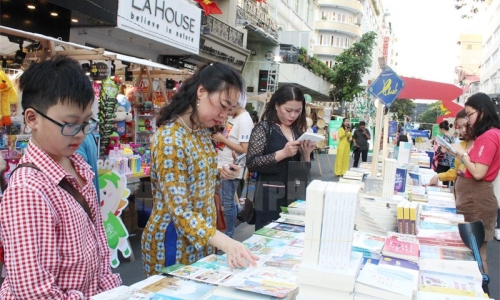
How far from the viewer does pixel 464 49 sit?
96.0m

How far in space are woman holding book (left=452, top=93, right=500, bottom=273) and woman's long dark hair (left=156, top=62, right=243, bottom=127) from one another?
232 cm

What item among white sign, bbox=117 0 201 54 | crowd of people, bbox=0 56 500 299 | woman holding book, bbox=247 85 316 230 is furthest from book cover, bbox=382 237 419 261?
white sign, bbox=117 0 201 54

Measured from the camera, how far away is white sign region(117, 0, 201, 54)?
8820 mm

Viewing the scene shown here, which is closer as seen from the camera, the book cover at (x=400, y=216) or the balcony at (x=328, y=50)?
the book cover at (x=400, y=216)

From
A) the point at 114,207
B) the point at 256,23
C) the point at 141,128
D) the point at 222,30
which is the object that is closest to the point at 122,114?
→ the point at 141,128

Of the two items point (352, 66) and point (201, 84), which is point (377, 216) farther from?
point (352, 66)

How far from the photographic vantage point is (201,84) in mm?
1757

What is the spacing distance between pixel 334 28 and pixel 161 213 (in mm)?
47476

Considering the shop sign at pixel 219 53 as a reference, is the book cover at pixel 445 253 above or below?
below

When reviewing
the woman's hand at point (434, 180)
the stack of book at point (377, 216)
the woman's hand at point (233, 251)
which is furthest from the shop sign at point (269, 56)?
the woman's hand at point (233, 251)

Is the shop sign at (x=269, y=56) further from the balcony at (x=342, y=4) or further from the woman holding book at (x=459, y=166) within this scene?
the balcony at (x=342, y=4)

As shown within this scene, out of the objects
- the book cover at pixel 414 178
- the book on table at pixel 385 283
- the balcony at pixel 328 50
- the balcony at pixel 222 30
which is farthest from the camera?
the balcony at pixel 328 50

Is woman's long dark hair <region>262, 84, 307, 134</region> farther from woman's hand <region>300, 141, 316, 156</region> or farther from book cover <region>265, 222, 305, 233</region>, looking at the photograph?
book cover <region>265, 222, 305, 233</region>

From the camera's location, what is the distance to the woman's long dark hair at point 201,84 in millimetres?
1731
